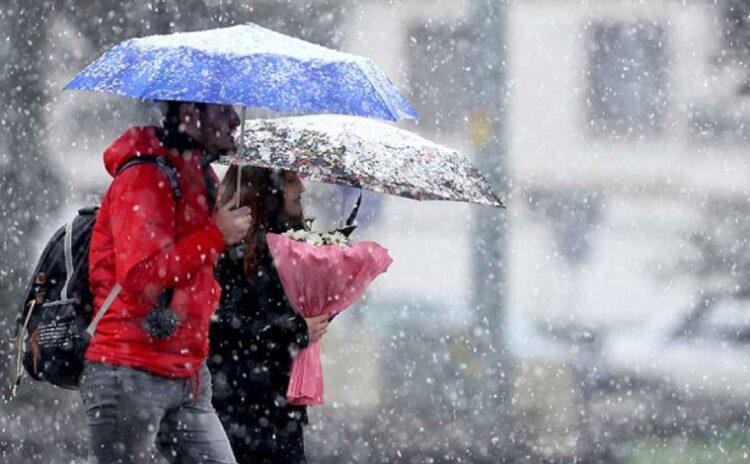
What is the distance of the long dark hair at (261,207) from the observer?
5215mm

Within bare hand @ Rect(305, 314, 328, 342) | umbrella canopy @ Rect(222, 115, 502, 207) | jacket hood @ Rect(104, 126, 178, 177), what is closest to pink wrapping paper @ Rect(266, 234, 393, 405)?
bare hand @ Rect(305, 314, 328, 342)

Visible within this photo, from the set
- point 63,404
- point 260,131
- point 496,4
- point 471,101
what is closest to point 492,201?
point 260,131

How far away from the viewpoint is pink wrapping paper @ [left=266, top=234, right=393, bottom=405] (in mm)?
5230

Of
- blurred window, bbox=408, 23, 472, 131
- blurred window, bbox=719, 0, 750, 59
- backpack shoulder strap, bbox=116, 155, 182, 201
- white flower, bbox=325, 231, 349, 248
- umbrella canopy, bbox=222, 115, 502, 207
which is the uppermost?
blurred window, bbox=719, 0, 750, 59

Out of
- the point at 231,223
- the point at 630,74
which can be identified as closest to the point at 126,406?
the point at 231,223

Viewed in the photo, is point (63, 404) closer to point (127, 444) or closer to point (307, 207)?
point (307, 207)

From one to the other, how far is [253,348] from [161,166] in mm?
1247

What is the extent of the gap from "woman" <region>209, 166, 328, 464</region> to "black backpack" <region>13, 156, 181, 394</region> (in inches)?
36.3

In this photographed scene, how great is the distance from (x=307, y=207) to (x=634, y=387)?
2.21 metres

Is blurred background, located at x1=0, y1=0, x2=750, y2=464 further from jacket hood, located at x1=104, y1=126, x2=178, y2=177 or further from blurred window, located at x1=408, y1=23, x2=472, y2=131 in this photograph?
jacket hood, located at x1=104, y1=126, x2=178, y2=177

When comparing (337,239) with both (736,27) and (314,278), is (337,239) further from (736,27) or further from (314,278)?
(736,27)

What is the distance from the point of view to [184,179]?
4234mm

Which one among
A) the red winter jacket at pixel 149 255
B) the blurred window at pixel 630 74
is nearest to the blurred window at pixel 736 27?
the blurred window at pixel 630 74

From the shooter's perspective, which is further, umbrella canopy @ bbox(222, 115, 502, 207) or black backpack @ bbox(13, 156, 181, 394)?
umbrella canopy @ bbox(222, 115, 502, 207)
